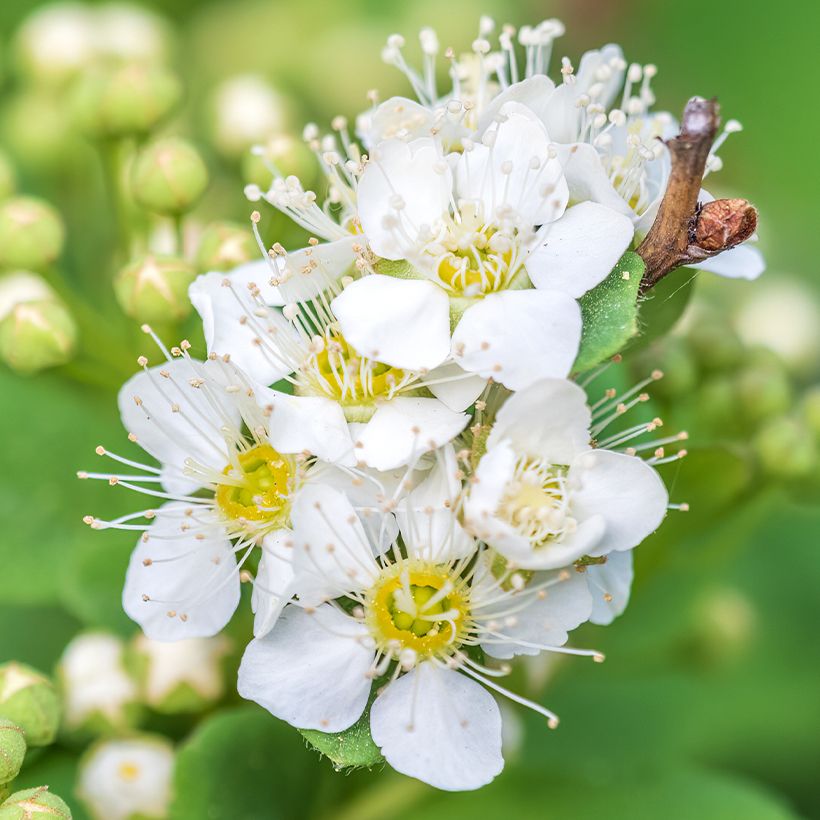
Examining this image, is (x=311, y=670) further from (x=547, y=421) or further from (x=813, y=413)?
(x=813, y=413)

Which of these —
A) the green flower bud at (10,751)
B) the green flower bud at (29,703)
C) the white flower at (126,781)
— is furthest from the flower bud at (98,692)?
the green flower bud at (10,751)

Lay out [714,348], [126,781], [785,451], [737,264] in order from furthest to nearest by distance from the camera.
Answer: [714,348] < [785,451] < [126,781] < [737,264]

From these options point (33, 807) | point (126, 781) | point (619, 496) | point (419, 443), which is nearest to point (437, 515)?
point (419, 443)

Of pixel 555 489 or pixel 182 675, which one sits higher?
pixel 555 489

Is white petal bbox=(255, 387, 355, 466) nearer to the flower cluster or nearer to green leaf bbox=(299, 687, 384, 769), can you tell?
the flower cluster

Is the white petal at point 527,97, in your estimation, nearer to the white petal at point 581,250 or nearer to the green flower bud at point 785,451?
the white petal at point 581,250

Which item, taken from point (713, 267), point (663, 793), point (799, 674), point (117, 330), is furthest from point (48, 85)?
point (799, 674)

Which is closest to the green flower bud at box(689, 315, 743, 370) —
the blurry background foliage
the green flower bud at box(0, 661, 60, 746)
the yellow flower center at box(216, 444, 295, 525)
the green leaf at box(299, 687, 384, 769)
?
the blurry background foliage

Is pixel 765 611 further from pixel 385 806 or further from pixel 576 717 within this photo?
pixel 385 806
